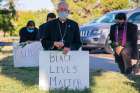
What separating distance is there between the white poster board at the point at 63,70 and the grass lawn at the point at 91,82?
22cm

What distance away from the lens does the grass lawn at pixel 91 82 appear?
1121 centimetres

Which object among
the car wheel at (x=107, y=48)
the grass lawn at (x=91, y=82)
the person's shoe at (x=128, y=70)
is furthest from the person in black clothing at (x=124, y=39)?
the car wheel at (x=107, y=48)

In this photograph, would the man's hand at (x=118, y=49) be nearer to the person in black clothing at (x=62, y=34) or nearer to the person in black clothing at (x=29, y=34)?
the person in black clothing at (x=62, y=34)

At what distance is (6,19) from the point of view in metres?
29.6

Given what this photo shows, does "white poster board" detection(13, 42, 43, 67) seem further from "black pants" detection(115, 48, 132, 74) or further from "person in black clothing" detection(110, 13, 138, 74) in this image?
"person in black clothing" detection(110, 13, 138, 74)

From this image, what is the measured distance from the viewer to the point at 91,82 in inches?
492

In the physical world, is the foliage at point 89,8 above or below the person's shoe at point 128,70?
above

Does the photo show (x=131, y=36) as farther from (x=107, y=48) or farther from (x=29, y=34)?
(x=107, y=48)

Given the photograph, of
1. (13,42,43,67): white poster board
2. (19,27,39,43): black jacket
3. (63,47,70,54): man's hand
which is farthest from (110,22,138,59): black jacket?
(19,27,39,43): black jacket

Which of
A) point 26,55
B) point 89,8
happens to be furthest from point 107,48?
point 89,8

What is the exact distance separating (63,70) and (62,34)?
0.68 metres

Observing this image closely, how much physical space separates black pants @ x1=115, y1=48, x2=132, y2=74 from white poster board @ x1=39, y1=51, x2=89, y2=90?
104 inches

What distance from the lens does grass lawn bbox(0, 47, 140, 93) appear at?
1121 centimetres

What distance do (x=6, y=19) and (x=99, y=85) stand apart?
18148mm
